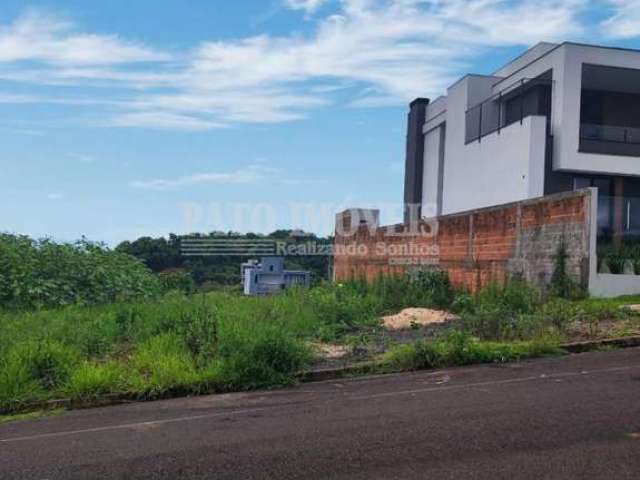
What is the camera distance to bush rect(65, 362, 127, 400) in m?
7.26

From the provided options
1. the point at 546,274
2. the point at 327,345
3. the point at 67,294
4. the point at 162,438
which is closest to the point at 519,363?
the point at 327,345

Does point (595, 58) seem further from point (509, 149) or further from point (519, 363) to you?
point (519, 363)

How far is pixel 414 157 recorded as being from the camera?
31016mm

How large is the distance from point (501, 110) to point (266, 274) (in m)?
11.3

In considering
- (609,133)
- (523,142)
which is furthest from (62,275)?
(609,133)

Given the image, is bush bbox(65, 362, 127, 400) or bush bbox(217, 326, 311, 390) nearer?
bush bbox(65, 362, 127, 400)

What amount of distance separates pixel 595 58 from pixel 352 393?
52.0ft

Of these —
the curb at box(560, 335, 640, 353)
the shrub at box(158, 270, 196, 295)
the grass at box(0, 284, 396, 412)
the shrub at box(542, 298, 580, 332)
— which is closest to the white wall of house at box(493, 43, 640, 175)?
the shrub at box(542, 298, 580, 332)

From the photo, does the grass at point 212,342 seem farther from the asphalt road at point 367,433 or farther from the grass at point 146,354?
the asphalt road at point 367,433

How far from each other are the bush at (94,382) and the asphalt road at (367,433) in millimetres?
399

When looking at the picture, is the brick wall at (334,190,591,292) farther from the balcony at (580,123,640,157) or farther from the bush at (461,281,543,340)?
the balcony at (580,123,640,157)

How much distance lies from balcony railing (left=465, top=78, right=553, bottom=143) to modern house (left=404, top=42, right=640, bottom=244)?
4 cm

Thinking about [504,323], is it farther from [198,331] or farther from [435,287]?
[435,287]

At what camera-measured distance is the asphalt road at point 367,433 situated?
4.35m
